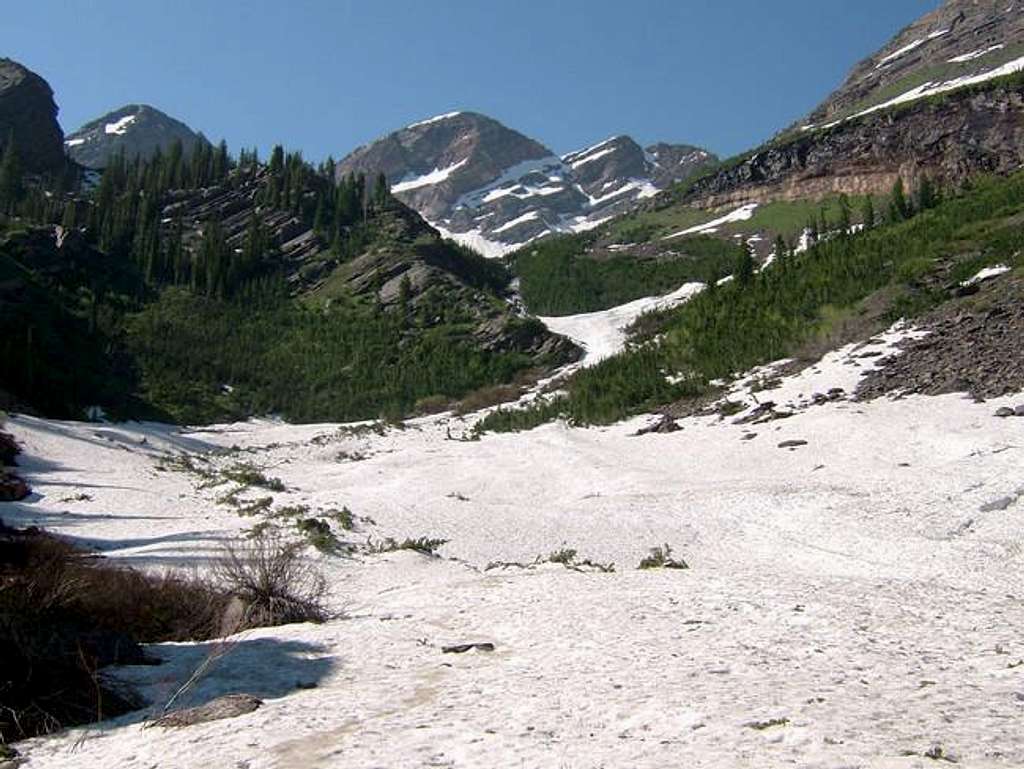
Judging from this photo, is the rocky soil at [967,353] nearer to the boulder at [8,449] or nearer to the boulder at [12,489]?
the boulder at [12,489]

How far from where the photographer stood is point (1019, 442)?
2011 cm

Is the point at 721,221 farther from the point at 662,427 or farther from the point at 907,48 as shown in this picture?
the point at 662,427

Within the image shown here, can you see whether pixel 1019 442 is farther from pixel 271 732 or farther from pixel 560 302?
pixel 560 302

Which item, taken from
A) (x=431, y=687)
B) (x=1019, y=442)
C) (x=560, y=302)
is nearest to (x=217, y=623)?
(x=431, y=687)

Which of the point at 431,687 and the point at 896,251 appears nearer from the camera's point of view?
the point at 431,687

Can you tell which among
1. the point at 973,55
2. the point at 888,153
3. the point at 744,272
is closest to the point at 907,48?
the point at 973,55

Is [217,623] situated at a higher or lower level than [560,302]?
lower

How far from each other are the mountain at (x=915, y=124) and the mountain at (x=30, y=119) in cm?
12104

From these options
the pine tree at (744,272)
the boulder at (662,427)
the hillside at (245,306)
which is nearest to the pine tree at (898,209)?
the pine tree at (744,272)

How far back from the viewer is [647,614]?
9.62m

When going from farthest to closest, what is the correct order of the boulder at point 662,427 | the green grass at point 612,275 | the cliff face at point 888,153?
1. the green grass at point 612,275
2. the cliff face at point 888,153
3. the boulder at point 662,427

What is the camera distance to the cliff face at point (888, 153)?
306 feet

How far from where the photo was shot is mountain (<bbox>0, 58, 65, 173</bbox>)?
133 metres

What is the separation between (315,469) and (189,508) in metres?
12.4
